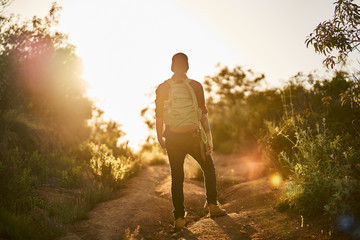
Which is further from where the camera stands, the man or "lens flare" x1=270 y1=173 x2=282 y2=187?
"lens flare" x1=270 y1=173 x2=282 y2=187

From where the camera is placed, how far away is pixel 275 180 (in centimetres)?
550

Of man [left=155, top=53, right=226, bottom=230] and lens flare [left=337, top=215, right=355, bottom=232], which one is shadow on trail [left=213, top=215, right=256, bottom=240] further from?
lens flare [left=337, top=215, right=355, bottom=232]

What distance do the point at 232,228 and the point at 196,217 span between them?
110 cm

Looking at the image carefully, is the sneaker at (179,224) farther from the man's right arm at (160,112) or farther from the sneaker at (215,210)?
the man's right arm at (160,112)

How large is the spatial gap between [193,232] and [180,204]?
0.40 metres

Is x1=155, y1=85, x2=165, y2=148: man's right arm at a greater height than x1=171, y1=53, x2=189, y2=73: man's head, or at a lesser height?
lesser

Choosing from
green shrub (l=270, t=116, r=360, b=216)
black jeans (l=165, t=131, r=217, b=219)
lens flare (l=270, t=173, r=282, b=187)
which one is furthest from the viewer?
lens flare (l=270, t=173, r=282, b=187)

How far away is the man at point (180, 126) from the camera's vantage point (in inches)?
150

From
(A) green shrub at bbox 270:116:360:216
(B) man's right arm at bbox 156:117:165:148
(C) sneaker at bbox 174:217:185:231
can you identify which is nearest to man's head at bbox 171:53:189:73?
(B) man's right arm at bbox 156:117:165:148

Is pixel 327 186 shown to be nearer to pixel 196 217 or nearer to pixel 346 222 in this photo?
pixel 346 222

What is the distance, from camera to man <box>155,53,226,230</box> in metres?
3.82

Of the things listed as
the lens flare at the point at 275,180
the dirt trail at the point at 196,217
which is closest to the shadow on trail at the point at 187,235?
the dirt trail at the point at 196,217

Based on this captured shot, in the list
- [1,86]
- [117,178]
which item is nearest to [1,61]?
[1,86]

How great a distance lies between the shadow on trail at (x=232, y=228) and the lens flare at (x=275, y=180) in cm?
153
